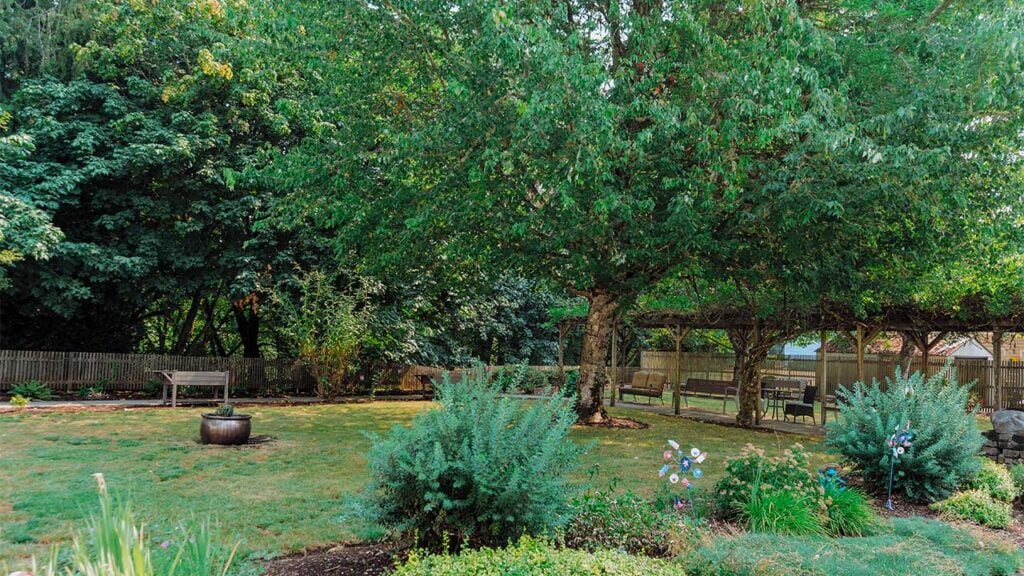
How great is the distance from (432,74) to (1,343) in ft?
40.5

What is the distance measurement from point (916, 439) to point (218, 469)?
22.7 feet

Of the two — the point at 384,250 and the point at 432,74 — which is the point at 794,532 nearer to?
the point at 432,74

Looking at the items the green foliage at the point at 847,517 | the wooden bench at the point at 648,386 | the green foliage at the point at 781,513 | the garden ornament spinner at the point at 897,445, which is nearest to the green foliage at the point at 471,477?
the green foliage at the point at 781,513

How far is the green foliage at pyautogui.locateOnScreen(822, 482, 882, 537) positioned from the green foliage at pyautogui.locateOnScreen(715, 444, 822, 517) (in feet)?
0.42

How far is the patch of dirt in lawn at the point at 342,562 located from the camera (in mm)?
3799

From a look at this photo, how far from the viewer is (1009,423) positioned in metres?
7.96

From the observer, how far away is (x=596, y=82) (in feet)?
24.6

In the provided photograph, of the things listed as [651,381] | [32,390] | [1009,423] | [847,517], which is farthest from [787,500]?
[32,390]

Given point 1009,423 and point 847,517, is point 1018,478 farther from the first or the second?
point 847,517

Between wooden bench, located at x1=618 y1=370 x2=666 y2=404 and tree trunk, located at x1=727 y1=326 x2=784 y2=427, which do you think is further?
wooden bench, located at x1=618 y1=370 x2=666 y2=404

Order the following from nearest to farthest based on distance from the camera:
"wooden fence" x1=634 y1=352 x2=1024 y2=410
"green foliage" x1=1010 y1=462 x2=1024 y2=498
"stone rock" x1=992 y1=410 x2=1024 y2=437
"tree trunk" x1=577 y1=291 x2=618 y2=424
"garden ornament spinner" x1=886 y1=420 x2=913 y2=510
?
"garden ornament spinner" x1=886 y1=420 x2=913 y2=510
"green foliage" x1=1010 y1=462 x2=1024 y2=498
"stone rock" x1=992 y1=410 x2=1024 y2=437
"tree trunk" x1=577 y1=291 x2=618 y2=424
"wooden fence" x1=634 y1=352 x2=1024 y2=410

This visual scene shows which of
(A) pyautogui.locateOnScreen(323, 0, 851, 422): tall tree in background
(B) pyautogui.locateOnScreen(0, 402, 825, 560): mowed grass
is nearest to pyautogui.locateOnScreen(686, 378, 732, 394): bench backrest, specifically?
(B) pyautogui.locateOnScreen(0, 402, 825, 560): mowed grass

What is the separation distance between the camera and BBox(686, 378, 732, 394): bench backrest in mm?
16078

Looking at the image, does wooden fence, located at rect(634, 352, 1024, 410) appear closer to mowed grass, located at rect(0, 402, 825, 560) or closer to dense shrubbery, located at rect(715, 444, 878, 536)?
mowed grass, located at rect(0, 402, 825, 560)
